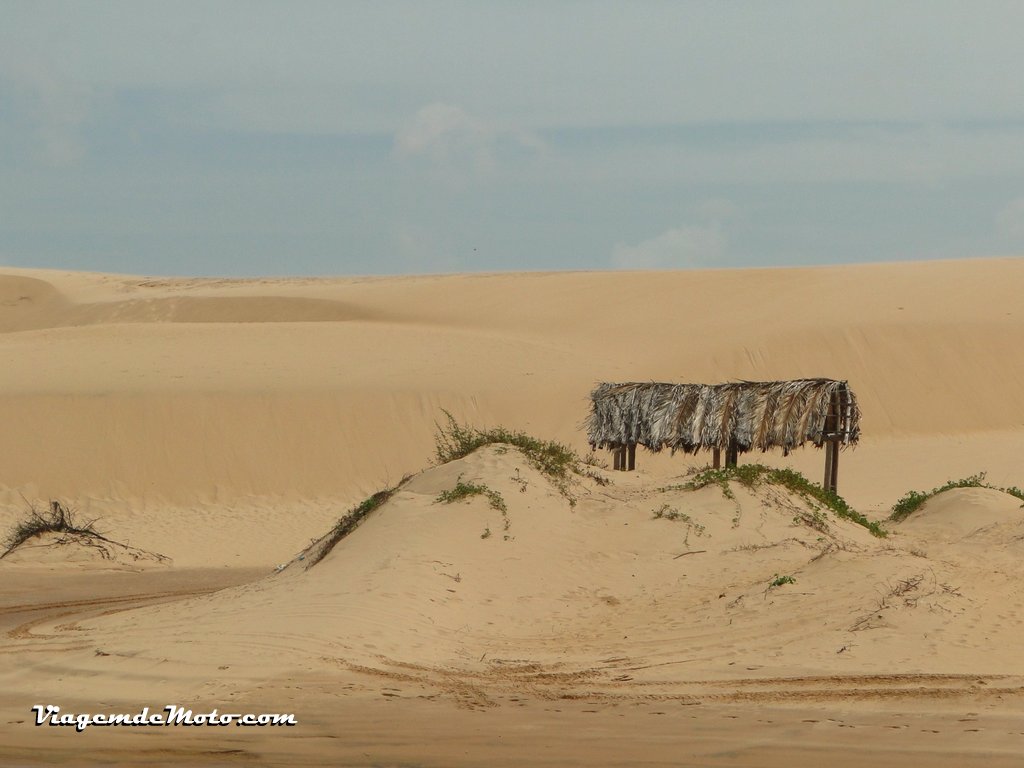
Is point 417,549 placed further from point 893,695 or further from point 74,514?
point 74,514

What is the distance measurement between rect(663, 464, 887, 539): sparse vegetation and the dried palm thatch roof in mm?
3880

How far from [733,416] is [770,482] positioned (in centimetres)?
484

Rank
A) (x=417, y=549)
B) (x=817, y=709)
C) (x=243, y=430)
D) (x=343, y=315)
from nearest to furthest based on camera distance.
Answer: (x=817, y=709) < (x=417, y=549) < (x=243, y=430) < (x=343, y=315)

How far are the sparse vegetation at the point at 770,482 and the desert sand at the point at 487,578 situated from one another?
17cm

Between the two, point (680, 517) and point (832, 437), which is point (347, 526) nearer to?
point (680, 517)

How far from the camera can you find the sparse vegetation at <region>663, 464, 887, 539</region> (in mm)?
14195

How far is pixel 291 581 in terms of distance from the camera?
12531 millimetres

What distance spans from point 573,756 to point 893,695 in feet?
7.54

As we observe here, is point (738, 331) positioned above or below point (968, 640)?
above

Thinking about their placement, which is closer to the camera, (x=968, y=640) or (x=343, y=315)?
(x=968, y=640)

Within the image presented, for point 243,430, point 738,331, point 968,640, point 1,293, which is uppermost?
point 1,293

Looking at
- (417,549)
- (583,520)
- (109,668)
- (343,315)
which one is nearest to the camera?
(109,668)

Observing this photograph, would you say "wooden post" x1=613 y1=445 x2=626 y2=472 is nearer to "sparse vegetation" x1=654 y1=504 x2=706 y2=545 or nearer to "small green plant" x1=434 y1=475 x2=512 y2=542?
"sparse vegetation" x1=654 y1=504 x2=706 y2=545

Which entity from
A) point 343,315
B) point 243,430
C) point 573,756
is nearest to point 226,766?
point 573,756
